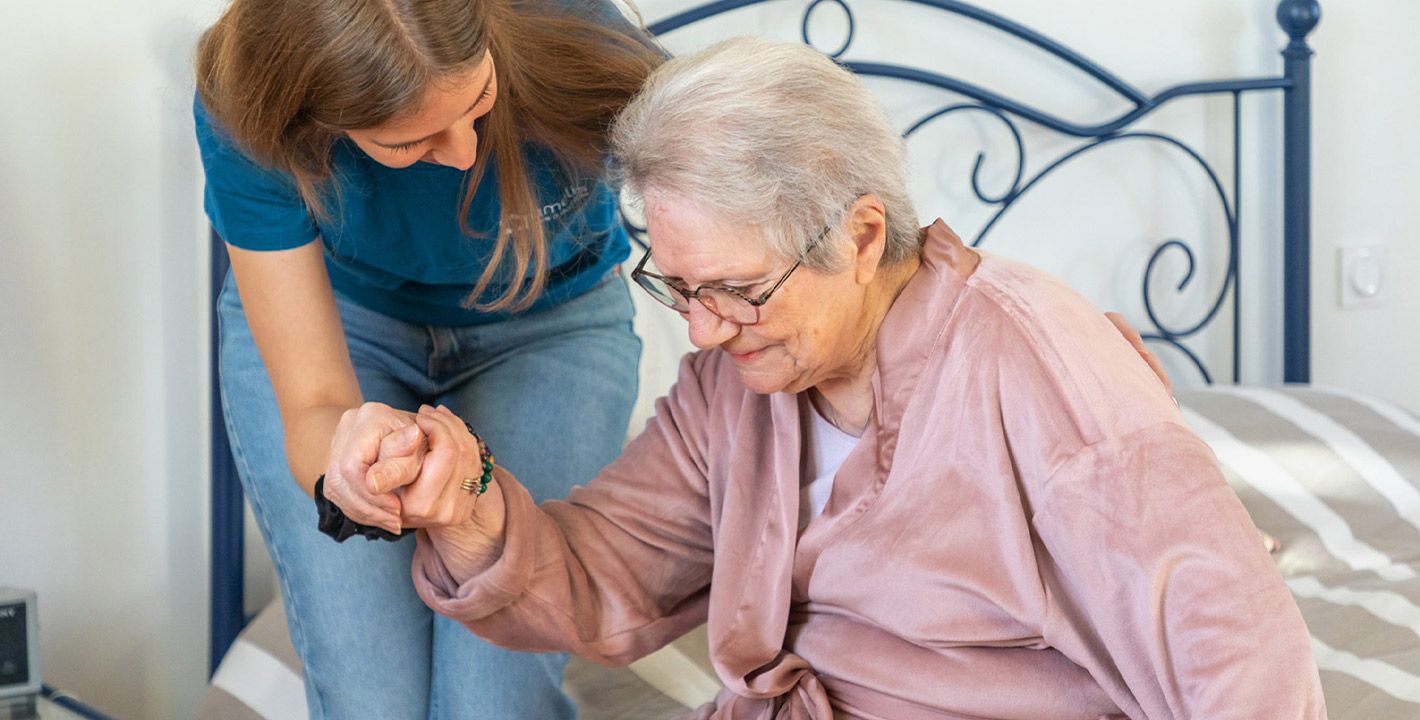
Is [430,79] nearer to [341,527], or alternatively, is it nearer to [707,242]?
[707,242]

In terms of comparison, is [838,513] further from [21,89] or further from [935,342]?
[21,89]

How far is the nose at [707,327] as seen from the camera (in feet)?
3.67

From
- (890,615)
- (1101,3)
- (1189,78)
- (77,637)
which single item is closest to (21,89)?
(77,637)

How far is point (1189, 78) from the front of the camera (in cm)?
260

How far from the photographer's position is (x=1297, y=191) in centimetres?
258

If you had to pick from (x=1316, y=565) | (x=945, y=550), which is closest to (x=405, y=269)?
(x=945, y=550)

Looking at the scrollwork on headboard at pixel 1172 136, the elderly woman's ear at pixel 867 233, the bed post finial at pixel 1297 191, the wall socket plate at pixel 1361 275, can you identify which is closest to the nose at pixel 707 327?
the elderly woman's ear at pixel 867 233

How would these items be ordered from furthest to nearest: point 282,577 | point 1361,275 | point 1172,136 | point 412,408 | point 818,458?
point 1361,275, point 1172,136, point 412,408, point 282,577, point 818,458

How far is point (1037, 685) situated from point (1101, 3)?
5.69 ft

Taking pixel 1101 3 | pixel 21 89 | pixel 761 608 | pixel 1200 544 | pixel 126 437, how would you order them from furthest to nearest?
pixel 1101 3
pixel 126 437
pixel 21 89
pixel 761 608
pixel 1200 544

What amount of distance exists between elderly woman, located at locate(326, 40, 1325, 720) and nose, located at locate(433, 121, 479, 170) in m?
0.15

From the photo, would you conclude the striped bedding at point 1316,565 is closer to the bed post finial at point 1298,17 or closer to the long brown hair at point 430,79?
the long brown hair at point 430,79

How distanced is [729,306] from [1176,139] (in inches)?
69.3

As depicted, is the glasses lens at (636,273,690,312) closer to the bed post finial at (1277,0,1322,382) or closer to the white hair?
the white hair
